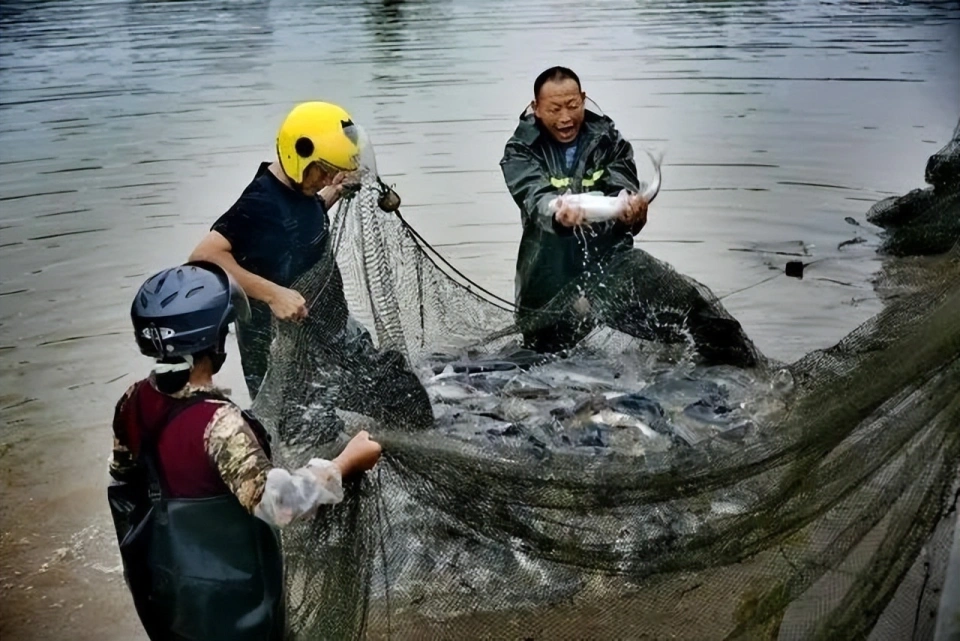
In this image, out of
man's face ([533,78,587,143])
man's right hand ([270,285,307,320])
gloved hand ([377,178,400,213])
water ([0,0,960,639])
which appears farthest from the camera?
water ([0,0,960,639])

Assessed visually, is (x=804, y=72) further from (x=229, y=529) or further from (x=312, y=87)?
(x=229, y=529)

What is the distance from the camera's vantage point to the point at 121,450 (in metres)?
3.11

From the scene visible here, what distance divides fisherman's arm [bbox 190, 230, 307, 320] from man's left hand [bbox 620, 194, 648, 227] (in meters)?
1.70

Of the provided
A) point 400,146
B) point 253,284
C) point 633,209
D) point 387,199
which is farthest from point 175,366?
point 400,146

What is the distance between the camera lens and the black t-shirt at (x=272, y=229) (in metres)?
4.57

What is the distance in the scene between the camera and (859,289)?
784 cm

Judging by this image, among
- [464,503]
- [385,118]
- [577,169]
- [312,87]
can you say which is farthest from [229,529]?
[312,87]

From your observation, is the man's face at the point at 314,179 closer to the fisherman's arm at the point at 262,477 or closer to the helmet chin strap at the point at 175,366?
the helmet chin strap at the point at 175,366

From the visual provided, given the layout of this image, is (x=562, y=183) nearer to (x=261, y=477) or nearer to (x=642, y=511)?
(x=642, y=511)

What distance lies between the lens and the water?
622cm

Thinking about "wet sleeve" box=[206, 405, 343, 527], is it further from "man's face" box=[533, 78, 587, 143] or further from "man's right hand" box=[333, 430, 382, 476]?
"man's face" box=[533, 78, 587, 143]

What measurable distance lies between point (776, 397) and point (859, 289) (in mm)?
3672

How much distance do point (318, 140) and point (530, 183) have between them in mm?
1513

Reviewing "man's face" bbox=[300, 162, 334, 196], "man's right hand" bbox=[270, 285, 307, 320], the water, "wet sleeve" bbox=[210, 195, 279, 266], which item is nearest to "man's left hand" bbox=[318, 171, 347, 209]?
"man's face" bbox=[300, 162, 334, 196]
